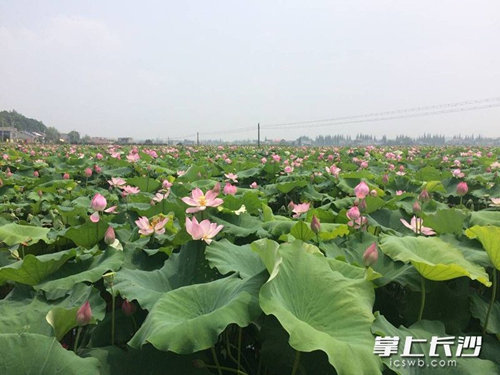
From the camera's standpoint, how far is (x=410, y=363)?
31.1 inches

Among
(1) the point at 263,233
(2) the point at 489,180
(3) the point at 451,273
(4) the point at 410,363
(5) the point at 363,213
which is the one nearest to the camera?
(4) the point at 410,363

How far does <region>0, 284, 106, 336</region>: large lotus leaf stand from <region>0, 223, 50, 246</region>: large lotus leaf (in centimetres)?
48

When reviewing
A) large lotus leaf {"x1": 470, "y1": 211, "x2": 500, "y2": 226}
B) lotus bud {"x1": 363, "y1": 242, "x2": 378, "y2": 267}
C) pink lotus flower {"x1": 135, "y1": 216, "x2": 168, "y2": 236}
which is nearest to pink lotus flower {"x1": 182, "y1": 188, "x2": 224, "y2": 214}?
pink lotus flower {"x1": 135, "y1": 216, "x2": 168, "y2": 236}

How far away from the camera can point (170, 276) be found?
1.08 m

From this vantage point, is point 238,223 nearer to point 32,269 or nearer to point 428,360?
point 32,269

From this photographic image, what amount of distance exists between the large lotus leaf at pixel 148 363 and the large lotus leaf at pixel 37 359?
0.33 ft

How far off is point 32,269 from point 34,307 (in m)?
0.13

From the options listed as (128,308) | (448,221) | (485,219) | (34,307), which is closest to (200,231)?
(128,308)

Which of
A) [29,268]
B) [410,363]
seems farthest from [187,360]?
[29,268]

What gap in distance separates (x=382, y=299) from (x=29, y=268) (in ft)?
3.27

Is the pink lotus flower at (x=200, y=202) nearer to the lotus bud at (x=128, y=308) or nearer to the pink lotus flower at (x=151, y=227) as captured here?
A: the pink lotus flower at (x=151, y=227)

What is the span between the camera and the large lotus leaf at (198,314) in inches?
27.9

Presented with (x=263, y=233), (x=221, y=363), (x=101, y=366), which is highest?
(x=263, y=233)

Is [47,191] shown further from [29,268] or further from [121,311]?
[121,311]
